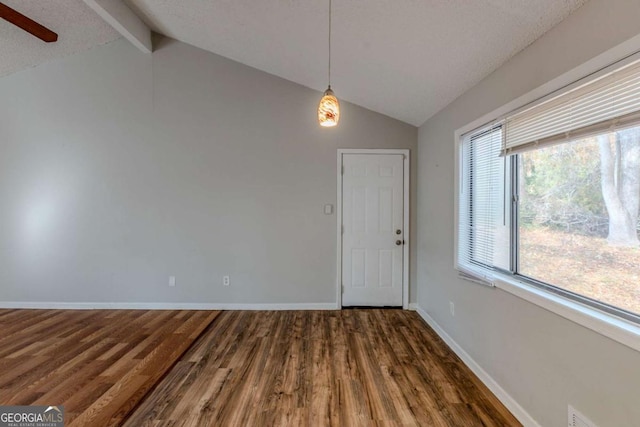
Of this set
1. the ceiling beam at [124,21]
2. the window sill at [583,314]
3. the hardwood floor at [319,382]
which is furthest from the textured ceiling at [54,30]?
the window sill at [583,314]

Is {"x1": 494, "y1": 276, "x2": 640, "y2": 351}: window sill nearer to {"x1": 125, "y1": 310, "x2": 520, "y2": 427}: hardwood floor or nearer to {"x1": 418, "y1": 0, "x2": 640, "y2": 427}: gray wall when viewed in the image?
{"x1": 418, "y1": 0, "x2": 640, "y2": 427}: gray wall

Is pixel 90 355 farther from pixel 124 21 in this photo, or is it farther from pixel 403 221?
pixel 403 221

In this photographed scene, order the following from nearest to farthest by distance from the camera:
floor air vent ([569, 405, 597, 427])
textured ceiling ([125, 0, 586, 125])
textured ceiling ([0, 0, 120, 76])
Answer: floor air vent ([569, 405, 597, 427])
textured ceiling ([125, 0, 586, 125])
textured ceiling ([0, 0, 120, 76])

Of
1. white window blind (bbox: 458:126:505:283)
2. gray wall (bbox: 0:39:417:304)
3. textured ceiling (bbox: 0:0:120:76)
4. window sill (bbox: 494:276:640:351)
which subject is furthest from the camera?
gray wall (bbox: 0:39:417:304)

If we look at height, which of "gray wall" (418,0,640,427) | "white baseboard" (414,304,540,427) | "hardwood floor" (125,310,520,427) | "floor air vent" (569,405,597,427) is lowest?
"hardwood floor" (125,310,520,427)

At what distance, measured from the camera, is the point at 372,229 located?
12.7 ft

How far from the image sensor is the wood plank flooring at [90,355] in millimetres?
2012

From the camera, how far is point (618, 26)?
1.28 m

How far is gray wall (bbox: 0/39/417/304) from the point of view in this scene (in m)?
3.75

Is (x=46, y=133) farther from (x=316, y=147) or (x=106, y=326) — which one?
(x=316, y=147)

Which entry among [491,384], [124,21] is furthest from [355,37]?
[491,384]

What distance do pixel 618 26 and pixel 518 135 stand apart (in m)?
0.75

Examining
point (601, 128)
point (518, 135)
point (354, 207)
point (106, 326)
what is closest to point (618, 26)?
point (601, 128)

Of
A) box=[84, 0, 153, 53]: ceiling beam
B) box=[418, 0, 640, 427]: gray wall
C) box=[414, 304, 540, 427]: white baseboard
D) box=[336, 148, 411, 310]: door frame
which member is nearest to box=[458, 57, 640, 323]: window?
box=[418, 0, 640, 427]: gray wall
